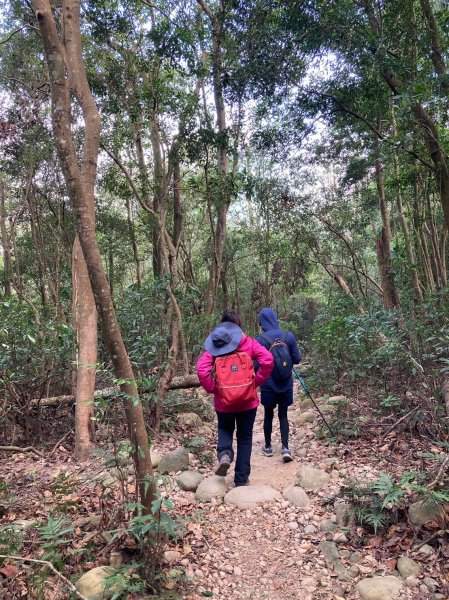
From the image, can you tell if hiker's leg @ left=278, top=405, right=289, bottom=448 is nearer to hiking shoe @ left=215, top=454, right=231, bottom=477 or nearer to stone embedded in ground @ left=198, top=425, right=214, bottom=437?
hiking shoe @ left=215, top=454, right=231, bottom=477

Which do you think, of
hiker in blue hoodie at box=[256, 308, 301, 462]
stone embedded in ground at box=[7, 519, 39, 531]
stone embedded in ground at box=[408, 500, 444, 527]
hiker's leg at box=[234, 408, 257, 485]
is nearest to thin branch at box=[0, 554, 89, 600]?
stone embedded in ground at box=[7, 519, 39, 531]

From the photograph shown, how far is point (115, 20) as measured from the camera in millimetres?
7336

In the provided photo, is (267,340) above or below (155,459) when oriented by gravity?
above

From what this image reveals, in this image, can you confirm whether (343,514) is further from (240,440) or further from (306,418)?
(306,418)

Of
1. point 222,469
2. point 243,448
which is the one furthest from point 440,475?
point 222,469

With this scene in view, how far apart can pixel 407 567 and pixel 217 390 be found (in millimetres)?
2056

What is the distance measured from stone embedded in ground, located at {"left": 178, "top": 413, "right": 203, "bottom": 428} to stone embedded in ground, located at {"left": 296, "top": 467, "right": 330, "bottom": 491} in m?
2.38

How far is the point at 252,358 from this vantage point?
425 centimetres

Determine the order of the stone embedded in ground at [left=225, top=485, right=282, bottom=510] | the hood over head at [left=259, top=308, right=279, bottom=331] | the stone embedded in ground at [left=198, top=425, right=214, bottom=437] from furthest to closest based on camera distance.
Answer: the stone embedded in ground at [left=198, top=425, right=214, bottom=437]
the hood over head at [left=259, top=308, right=279, bottom=331]
the stone embedded in ground at [left=225, top=485, right=282, bottom=510]

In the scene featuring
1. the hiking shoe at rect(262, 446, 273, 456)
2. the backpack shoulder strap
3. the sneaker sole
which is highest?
the backpack shoulder strap

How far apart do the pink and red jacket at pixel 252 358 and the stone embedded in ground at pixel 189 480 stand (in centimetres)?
84

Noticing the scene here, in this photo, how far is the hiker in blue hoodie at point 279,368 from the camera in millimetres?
4812

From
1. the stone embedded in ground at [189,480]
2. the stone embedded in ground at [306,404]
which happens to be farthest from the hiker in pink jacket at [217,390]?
the stone embedded in ground at [306,404]

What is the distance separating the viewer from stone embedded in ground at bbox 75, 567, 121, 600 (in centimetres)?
245
